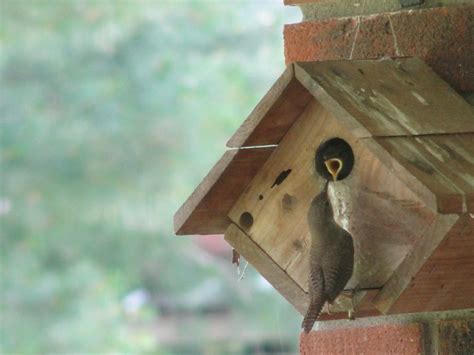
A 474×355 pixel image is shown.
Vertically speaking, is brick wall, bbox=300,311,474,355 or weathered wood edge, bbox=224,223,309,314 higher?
weathered wood edge, bbox=224,223,309,314

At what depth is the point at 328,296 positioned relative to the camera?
91.4 inches

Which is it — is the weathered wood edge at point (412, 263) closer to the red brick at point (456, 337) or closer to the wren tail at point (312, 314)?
the wren tail at point (312, 314)

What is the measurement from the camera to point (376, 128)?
2299 mm

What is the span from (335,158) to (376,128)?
15cm

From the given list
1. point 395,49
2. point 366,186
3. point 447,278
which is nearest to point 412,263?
point 447,278

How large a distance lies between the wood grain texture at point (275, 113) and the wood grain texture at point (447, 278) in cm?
37

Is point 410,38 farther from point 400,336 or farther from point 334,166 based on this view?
point 400,336

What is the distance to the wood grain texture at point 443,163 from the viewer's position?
215 cm

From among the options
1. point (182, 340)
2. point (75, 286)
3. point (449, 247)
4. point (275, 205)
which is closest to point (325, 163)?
Result: point (275, 205)

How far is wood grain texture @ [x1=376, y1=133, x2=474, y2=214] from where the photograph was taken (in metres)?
2.15

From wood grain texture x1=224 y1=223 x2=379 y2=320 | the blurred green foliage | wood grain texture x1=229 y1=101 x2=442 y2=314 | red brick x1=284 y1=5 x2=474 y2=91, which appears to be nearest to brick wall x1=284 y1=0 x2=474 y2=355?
red brick x1=284 y1=5 x2=474 y2=91

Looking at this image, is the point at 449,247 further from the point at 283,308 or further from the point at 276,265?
the point at 283,308

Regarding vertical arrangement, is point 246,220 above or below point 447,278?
above

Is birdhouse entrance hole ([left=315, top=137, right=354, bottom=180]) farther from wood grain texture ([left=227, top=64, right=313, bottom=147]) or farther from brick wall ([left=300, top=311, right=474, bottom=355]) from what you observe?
brick wall ([left=300, top=311, right=474, bottom=355])
